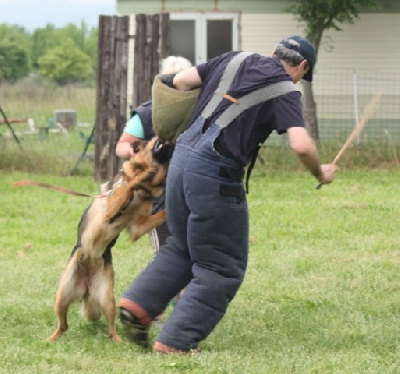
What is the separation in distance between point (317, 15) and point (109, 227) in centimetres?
1424

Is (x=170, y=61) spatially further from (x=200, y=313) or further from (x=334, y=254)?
(x=334, y=254)

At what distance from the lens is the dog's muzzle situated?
6645mm

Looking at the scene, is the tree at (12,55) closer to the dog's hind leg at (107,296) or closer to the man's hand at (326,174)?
the dog's hind leg at (107,296)

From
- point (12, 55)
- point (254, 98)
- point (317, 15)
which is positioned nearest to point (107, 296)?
point (254, 98)

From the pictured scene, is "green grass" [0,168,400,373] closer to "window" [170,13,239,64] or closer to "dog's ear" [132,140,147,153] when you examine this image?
"dog's ear" [132,140,147,153]

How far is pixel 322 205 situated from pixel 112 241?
22.2 feet

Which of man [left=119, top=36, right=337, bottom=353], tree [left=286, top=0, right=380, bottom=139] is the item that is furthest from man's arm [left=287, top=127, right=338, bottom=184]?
tree [left=286, top=0, right=380, bottom=139]

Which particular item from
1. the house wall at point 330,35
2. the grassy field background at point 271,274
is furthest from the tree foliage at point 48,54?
the grassy field background at point 271,274

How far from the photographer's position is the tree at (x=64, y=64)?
192ft

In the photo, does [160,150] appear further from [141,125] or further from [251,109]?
[251,109]

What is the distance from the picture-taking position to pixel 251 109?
614 centimetres

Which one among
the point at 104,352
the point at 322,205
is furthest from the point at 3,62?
the point at 104,352

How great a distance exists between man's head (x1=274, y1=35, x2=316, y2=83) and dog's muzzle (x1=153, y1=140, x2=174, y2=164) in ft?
2.89

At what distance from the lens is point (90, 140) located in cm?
1727
